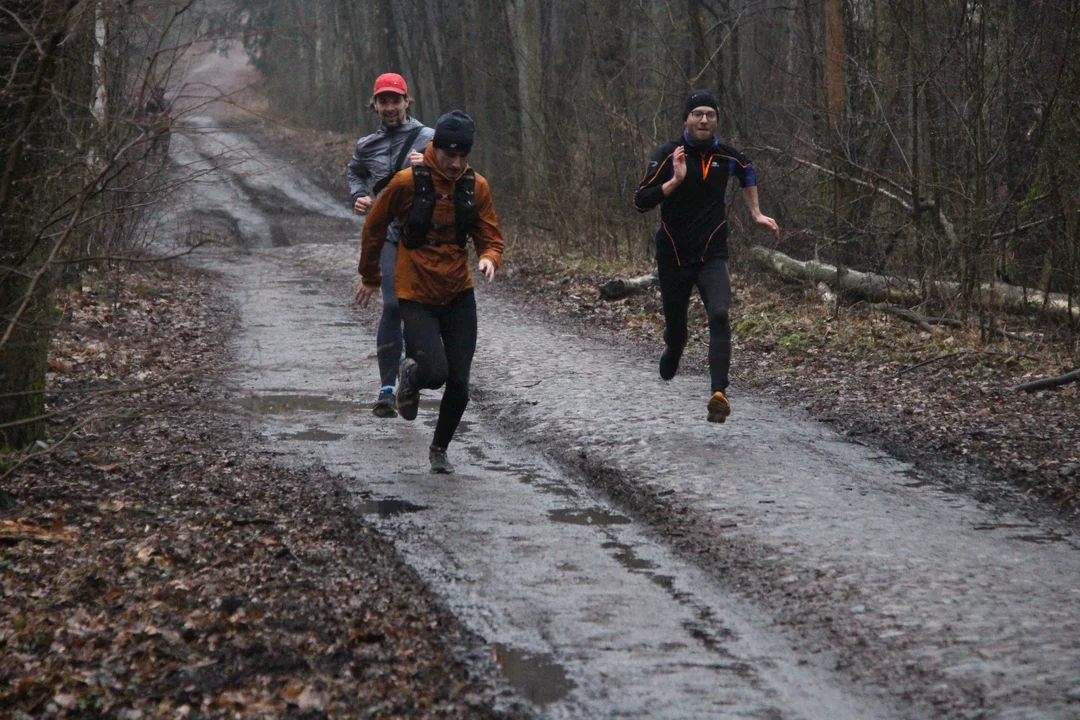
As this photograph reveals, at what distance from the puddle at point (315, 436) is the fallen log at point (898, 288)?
646 centimetres

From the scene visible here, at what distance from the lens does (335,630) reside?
4.63 metres

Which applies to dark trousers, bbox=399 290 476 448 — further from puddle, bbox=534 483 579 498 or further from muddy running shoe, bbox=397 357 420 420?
puddle, bbox=534 483 579 498

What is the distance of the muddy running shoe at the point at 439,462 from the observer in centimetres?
723

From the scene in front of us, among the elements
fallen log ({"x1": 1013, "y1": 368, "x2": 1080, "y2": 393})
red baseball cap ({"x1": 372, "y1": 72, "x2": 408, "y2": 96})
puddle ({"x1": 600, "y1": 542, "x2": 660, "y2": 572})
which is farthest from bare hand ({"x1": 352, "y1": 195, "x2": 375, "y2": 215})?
fallen log ({"x1": 1013, "y1": 368, "x2": 1080, "y2": 393})

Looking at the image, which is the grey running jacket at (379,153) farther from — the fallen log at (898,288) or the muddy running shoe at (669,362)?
the fallen log at (898,288)

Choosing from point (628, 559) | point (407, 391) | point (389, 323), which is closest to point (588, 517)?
point (628, 559)

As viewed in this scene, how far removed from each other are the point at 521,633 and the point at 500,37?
75.6 ft

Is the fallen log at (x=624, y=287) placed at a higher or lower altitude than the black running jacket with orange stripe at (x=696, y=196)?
lower

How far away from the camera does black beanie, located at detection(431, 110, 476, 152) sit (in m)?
6.71

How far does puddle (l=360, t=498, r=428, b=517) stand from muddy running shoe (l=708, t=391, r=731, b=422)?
2.47 metres

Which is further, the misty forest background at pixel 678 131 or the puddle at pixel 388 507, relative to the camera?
the puddle at pixel 388 507

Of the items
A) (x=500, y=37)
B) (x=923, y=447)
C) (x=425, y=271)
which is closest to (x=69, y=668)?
(x=425, y=271)

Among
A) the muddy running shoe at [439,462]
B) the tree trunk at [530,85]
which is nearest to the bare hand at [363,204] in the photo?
the muddy running shoe at [439,462]

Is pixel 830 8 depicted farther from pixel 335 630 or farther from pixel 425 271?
pixel 335 630
